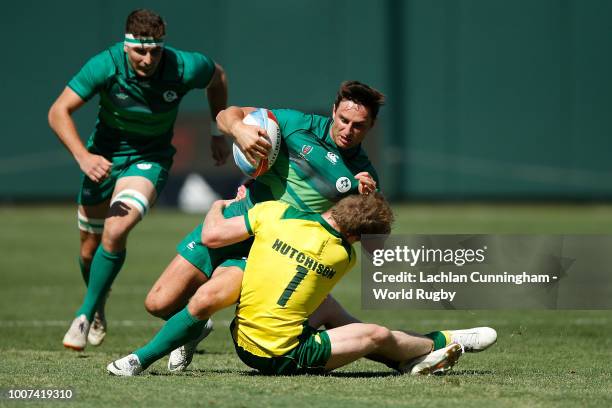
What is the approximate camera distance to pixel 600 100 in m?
25.2

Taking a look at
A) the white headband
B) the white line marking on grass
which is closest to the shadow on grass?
the white headband

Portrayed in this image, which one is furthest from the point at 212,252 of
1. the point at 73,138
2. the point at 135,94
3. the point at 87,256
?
the point at 87,256

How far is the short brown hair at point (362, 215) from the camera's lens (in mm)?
6148

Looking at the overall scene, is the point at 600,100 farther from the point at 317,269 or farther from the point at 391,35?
the point at 317,269

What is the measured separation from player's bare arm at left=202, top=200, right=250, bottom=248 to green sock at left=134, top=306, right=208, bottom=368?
0.43 metres

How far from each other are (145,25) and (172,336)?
2.64 meters

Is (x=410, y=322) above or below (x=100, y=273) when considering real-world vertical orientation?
below

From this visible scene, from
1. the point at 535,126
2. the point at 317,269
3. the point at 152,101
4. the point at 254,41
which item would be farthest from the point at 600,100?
the point at 317,269

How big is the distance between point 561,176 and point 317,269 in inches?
787

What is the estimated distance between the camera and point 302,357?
248 inches

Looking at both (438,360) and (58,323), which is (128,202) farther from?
(438,360)

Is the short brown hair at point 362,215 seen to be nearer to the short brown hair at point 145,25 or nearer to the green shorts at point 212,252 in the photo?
the green shorts at point 212,252

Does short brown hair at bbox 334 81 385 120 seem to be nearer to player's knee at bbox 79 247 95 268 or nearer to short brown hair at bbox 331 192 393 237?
short brown hair at bbox 331 192 393 237

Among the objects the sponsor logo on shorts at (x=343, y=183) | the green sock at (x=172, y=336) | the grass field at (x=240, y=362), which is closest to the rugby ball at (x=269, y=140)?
the sponsor logo on shorts at (x=343, y=183)
